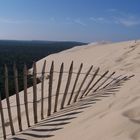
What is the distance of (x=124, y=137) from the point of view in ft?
13.8

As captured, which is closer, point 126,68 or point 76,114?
point 76,114

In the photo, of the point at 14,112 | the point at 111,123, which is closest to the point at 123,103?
the point at 111,123

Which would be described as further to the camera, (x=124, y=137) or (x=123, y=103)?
(x=123, y=103)

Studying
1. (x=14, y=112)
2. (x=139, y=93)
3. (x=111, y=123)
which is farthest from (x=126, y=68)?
(x=111, y=123)

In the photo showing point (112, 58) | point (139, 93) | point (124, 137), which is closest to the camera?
point (124, 137)

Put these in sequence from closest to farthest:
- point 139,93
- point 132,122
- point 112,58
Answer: point 132,122
point 139,93
point 112,58

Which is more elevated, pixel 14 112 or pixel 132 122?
pixel 132 122

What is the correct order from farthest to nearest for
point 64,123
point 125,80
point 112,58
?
point 112,58, point 125,80, point 64,123

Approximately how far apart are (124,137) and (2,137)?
2976mm

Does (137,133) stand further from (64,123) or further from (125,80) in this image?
(125,80)

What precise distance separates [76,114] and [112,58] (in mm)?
9743

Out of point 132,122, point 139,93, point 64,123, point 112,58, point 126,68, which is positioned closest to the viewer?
point 132,122

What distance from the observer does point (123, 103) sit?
601cm

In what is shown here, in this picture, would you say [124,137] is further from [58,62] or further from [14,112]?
[58,62]
